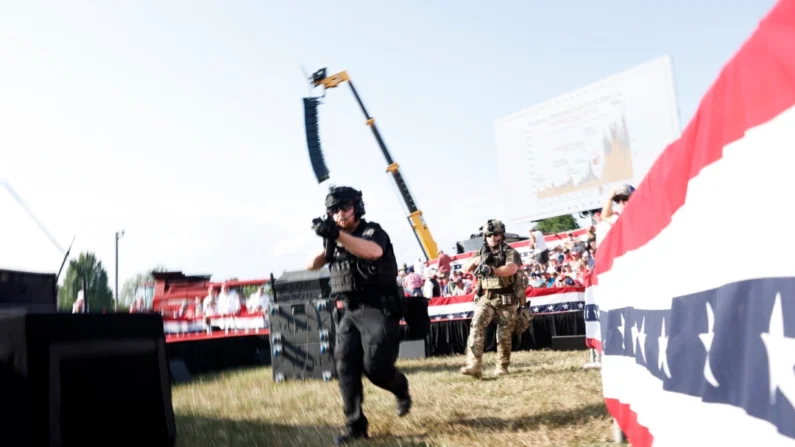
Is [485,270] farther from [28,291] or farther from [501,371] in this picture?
[28,291]

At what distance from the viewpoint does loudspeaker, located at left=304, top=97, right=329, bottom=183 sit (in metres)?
37.2

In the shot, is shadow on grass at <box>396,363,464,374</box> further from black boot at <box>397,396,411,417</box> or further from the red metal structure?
the red metal structure

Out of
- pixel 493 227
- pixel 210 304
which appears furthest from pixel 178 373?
pixel 210 304

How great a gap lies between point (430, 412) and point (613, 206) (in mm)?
2792

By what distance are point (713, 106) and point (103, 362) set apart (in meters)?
3.00

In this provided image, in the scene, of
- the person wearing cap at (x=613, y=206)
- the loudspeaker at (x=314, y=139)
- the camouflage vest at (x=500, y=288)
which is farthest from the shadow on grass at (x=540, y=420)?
the loudspeaker at (x=314, y=139)

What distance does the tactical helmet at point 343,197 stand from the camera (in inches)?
196

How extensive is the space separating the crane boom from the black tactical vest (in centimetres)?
3002

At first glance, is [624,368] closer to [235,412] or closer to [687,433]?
[687,433]

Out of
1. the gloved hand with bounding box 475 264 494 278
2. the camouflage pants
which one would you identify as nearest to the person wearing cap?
the gloved hand with bounding box 475 264 494 278

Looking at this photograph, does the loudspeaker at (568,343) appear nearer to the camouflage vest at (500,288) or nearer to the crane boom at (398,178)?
the camouflage vest at (500,288)

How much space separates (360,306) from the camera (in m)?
4.91

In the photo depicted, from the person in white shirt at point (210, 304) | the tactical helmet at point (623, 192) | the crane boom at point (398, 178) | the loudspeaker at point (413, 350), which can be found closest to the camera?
the tactical helmet at point (623, 192)

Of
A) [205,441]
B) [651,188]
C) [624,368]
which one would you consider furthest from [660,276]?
[205,441]
